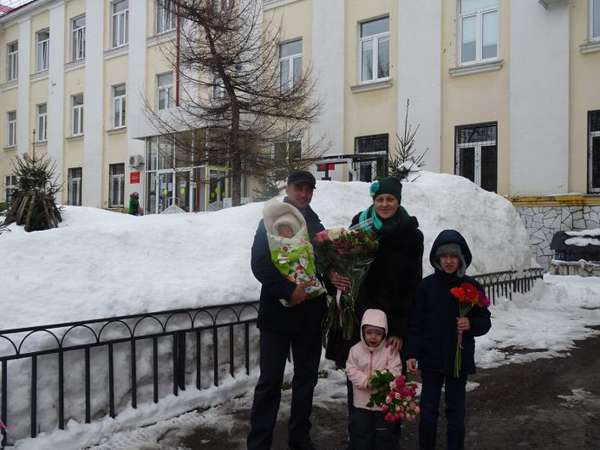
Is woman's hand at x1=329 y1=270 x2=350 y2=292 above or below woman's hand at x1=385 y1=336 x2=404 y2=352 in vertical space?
above

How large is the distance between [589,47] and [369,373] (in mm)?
12746

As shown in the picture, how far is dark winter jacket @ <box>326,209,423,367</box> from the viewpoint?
11.3ft

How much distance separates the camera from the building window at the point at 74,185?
2497 centimetres

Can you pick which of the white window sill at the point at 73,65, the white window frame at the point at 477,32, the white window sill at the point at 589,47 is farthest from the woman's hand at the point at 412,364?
the white window sill at the point at 73,65

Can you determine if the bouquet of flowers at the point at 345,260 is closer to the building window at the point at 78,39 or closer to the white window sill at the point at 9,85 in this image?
the building window at the point at 78,39

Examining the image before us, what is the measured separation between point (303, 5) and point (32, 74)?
15104 millimetres

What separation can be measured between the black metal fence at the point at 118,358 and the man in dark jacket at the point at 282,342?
44.4 inches

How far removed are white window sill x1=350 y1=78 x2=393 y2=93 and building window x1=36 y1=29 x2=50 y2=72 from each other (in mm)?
16444

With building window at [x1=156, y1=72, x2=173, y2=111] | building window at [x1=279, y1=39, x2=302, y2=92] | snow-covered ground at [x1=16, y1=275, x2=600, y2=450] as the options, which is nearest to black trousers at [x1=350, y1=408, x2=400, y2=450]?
snow-covered ground at [x1=16, y1=275, x2=600, y2=450]

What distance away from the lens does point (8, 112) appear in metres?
28.5

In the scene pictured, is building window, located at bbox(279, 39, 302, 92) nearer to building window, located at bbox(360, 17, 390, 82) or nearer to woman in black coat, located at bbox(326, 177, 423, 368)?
building window, located at bbox(360, 17, 390, 82)

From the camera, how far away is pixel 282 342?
3439 mm

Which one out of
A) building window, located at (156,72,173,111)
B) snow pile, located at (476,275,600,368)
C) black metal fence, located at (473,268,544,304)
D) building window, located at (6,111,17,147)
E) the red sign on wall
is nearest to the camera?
snow pile, located at (476,275,600,368)

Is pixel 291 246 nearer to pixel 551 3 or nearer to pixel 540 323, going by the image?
pixel 540 323
